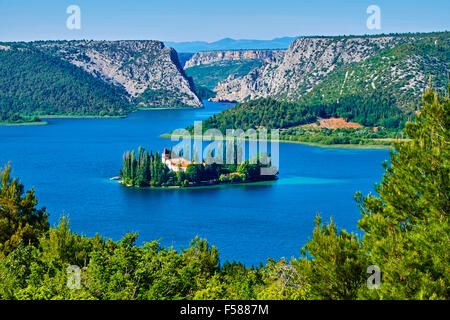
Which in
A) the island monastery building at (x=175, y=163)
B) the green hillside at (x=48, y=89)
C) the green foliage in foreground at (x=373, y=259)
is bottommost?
the island monastery building at (x=175, y=163)

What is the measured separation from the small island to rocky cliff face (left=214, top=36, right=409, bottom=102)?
65.6 m

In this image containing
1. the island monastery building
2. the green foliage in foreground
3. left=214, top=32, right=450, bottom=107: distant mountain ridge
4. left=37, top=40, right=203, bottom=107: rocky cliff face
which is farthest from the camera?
left=37, top=40, right=203, bottom=107: rocky cliff face

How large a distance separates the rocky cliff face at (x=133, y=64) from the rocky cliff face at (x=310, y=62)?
1617 cm

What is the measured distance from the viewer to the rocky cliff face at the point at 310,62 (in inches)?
4252

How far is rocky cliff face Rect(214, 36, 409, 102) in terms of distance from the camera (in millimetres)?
108000

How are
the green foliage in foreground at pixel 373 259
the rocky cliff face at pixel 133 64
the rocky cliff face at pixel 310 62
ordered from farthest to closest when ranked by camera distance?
the rocky cliff face at pixel 133 64, the rocky cliff face at pixel 310 62, the green foliage in foreground at pixel 373 259

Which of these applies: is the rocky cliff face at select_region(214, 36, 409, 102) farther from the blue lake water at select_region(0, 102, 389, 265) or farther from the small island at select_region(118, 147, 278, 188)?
the small island at select_region(118, 147, 278, 188)

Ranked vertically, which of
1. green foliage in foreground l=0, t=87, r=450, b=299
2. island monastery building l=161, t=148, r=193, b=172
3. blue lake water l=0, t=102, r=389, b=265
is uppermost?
green foliage in foreground l=0, t=87, r=450, b=299

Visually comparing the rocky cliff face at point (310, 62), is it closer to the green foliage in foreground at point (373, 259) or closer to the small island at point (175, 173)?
the small island at point (175, 173)

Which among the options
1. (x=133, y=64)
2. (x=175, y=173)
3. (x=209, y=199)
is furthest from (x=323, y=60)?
(x=209, y=199)

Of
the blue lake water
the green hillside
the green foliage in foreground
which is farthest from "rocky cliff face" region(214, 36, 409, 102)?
the green foliage in foreground

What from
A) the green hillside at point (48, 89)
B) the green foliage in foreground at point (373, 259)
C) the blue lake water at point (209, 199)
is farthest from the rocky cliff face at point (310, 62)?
the green foliage in foreground at point (373, 259)

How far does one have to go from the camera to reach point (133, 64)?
489 feet
